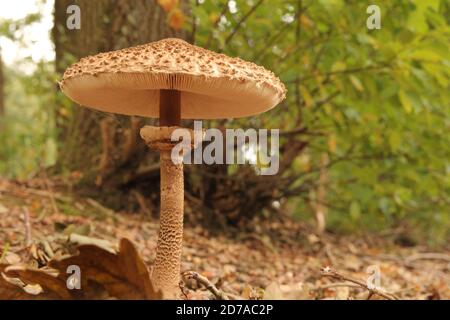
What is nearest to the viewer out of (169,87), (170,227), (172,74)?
(172,74)

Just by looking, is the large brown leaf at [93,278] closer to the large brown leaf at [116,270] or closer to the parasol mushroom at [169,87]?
the large brown leaf at [116,270]

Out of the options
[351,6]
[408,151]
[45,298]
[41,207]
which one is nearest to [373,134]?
[408,151]

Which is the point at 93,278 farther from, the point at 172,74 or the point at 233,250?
the point at 233,250

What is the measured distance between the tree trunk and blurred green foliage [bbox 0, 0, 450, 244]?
59 cm

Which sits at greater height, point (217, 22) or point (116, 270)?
point (217, 22)

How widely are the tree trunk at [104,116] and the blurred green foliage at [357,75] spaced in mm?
591

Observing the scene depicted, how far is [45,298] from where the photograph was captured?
149 cm

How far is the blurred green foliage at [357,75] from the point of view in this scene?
3.22 meters

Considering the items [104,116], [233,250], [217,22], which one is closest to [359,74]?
[217,22]

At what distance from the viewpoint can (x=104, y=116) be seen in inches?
148

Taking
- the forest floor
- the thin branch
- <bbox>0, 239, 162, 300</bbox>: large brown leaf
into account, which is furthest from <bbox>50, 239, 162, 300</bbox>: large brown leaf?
the thin branch

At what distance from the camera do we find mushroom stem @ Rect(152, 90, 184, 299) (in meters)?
1.97

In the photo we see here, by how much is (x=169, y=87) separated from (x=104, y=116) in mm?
2059
